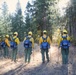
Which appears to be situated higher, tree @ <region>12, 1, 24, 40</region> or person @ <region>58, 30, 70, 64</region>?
tree @ <region>12, 1, 24, 40</region>

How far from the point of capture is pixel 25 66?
15945 mm

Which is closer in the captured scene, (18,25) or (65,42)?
(65,42)

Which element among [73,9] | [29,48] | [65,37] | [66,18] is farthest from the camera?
[66,18]

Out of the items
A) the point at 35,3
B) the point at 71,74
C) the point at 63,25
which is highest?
the point at 35,3

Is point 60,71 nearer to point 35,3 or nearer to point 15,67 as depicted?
point 15,67

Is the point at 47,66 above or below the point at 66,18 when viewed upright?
below

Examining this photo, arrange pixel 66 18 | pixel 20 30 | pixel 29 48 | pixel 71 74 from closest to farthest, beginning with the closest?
pixel 71 74
pixel 29 48
pixel 66 18
pixel 20 30

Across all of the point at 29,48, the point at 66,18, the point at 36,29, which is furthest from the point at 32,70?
the point at 36,29

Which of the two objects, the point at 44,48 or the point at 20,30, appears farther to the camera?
the point at 20,30

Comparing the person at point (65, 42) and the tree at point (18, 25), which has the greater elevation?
the tree at point (18, 25)

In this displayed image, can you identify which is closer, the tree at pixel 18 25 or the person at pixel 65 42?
the person at pixel 65 42

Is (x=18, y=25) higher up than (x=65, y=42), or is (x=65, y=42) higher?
(x=18, y=25)

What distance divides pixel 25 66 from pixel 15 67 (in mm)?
626

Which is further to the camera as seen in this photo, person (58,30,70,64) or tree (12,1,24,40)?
tree (12,1,24,40)
